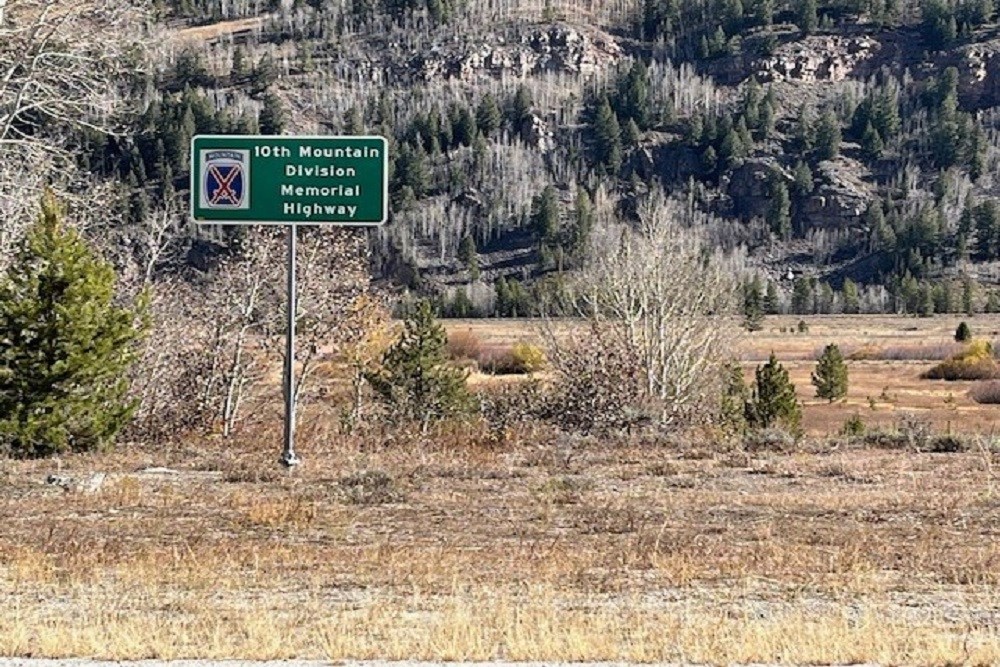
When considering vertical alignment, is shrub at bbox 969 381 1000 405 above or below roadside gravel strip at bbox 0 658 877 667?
below

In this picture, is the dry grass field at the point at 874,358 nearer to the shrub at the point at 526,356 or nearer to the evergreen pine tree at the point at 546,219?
the shrub at the point at 526,356

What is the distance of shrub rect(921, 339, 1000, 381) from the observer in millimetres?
72125

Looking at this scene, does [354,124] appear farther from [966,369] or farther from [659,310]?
[659,310]

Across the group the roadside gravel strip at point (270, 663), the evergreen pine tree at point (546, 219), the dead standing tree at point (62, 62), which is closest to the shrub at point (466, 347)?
the dead standing tree at point (62, 62)

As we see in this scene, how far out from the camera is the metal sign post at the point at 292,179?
12.9 metres

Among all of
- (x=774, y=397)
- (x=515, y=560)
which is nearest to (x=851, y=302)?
(x=774, y=397)

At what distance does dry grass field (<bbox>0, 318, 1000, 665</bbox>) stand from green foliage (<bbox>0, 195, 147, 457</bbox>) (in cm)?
123

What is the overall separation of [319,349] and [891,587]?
2536cm

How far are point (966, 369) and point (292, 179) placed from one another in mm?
67124

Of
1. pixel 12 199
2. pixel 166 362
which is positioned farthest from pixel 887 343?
pixel 12 199

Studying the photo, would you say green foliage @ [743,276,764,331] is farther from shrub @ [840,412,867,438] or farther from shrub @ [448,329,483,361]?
shrub @ [840,412,867,438]

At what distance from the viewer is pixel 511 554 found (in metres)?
8.95

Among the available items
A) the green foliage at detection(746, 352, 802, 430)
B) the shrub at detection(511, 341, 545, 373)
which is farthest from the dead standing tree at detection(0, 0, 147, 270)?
the shrub at detection(511, 341, 545, 373)

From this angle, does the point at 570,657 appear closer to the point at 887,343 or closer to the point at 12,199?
the point at 12,199
